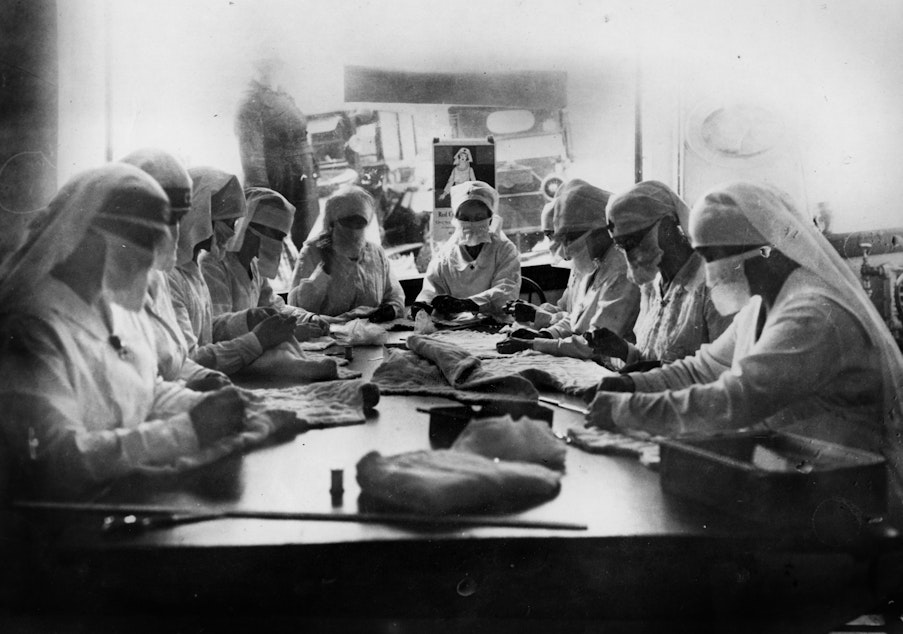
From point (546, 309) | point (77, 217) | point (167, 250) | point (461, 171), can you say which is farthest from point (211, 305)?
point (461, 171)

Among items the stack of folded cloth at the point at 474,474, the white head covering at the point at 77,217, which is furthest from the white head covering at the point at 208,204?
the stack of folded cloth at the point at 474,474

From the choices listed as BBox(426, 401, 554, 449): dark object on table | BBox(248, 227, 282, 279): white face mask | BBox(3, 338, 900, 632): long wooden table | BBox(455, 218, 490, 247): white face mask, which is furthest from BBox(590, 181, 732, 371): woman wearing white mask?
BBox(455, 218, 490, 247): white face mask

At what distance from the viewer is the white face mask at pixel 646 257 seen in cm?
271

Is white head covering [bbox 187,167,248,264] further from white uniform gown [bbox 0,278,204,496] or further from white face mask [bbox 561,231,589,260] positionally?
white face mask [bbox 561,231,589,260]

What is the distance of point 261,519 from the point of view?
1.57 meters

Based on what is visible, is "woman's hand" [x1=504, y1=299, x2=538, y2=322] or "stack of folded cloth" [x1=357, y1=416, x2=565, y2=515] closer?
"stack of folded cloth" [x1=357, y1=416, x2=565, y2=515]

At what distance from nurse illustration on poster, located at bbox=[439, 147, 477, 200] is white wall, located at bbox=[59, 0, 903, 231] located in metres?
2.74

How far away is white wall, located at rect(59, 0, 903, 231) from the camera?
2074mm

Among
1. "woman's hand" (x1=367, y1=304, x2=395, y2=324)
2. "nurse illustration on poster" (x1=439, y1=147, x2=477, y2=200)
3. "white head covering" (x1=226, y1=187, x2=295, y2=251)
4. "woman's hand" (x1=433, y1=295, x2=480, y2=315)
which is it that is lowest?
"woman's hand" (x1=367, y1=304, x2=395, y2=324)

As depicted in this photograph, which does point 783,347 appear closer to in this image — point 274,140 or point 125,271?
point 125,271

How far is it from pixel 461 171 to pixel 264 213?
2.34 meters

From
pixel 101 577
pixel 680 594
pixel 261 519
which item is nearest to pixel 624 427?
pixel 680 594

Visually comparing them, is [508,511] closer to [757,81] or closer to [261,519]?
[261,519]

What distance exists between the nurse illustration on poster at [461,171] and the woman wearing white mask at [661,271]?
8.35ft
